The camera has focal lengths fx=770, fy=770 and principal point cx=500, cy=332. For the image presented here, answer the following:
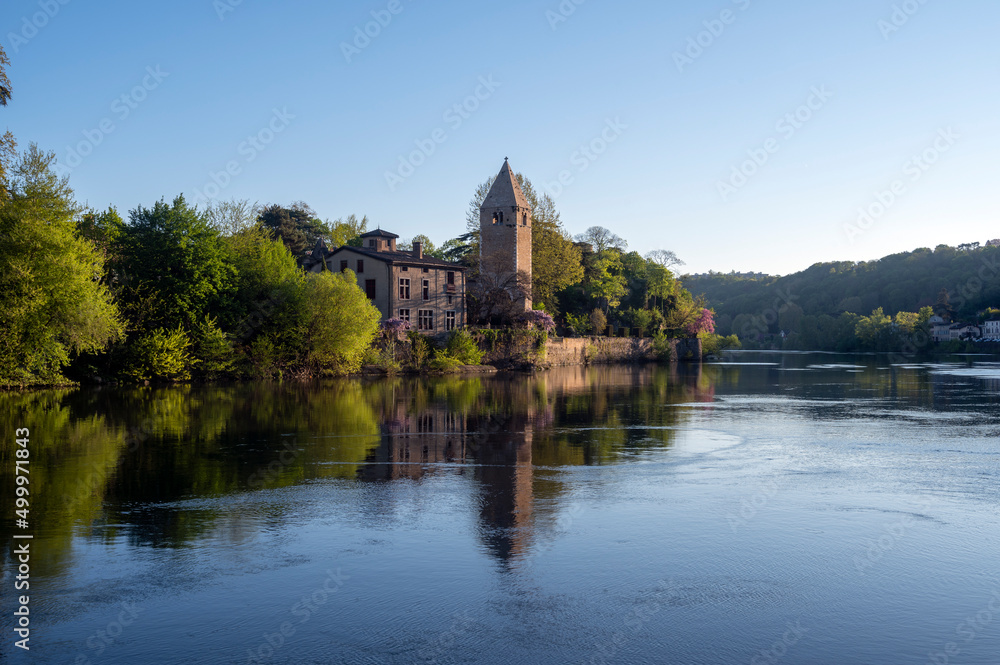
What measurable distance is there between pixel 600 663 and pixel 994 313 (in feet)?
516

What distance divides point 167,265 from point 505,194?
37.2 metres

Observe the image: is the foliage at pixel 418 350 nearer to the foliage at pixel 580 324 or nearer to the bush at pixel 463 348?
the bush at pixel 463 348

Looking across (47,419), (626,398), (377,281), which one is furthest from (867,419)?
(377,281)

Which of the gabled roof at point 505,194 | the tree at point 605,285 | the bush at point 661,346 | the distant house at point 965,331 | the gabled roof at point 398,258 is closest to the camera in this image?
the gabled roof at point 398,258

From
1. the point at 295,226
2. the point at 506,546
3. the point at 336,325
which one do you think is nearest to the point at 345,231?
the point at 295,226

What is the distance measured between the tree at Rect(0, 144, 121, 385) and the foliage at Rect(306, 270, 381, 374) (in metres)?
15.2

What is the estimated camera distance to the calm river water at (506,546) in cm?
767

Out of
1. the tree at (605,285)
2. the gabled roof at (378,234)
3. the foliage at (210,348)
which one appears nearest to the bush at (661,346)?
the tree at (605,285)

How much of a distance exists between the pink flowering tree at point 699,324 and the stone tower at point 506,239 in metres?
34.1

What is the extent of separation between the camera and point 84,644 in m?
7.44

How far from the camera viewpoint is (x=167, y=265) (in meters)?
47.0

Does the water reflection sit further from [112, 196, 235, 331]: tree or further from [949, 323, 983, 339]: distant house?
[949, 323, 983, 339]: distant house

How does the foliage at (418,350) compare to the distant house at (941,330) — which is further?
the distant house at (941,330)

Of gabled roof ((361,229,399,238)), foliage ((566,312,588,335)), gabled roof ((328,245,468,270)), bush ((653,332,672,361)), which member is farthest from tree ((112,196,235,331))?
bush ((653,332,672,361))
